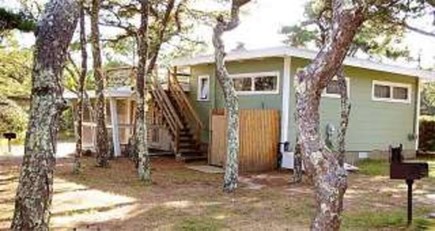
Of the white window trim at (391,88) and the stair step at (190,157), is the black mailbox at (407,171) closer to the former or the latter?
the stair step at (190,157)

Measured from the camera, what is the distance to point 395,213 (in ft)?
30.9

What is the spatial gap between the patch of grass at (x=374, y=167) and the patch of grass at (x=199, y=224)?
8.45 metres

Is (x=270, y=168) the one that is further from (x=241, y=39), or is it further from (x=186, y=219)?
(x=186, y=219)

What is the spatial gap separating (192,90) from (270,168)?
5.45m

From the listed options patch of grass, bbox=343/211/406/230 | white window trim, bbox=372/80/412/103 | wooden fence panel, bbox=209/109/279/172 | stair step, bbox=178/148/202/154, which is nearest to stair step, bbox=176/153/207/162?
stair step, bbox=178/148/202/154

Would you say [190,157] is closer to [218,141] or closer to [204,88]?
[218,141]

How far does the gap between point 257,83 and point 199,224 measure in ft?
31.9

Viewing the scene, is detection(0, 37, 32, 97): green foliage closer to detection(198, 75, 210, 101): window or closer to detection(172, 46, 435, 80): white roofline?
detection(172, 46, 435, 80): white roofline

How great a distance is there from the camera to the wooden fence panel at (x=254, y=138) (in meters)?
15.7

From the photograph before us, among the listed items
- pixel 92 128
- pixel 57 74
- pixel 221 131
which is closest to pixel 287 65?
pixel 221 131

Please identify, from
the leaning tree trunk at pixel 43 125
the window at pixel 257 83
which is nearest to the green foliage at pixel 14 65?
the window at pixel 257 83

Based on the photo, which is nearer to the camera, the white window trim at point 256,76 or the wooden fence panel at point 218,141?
the wooden fence panel at point 218,141

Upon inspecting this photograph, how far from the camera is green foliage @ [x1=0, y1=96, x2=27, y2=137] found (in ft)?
75.6

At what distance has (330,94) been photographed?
17.4 metres
